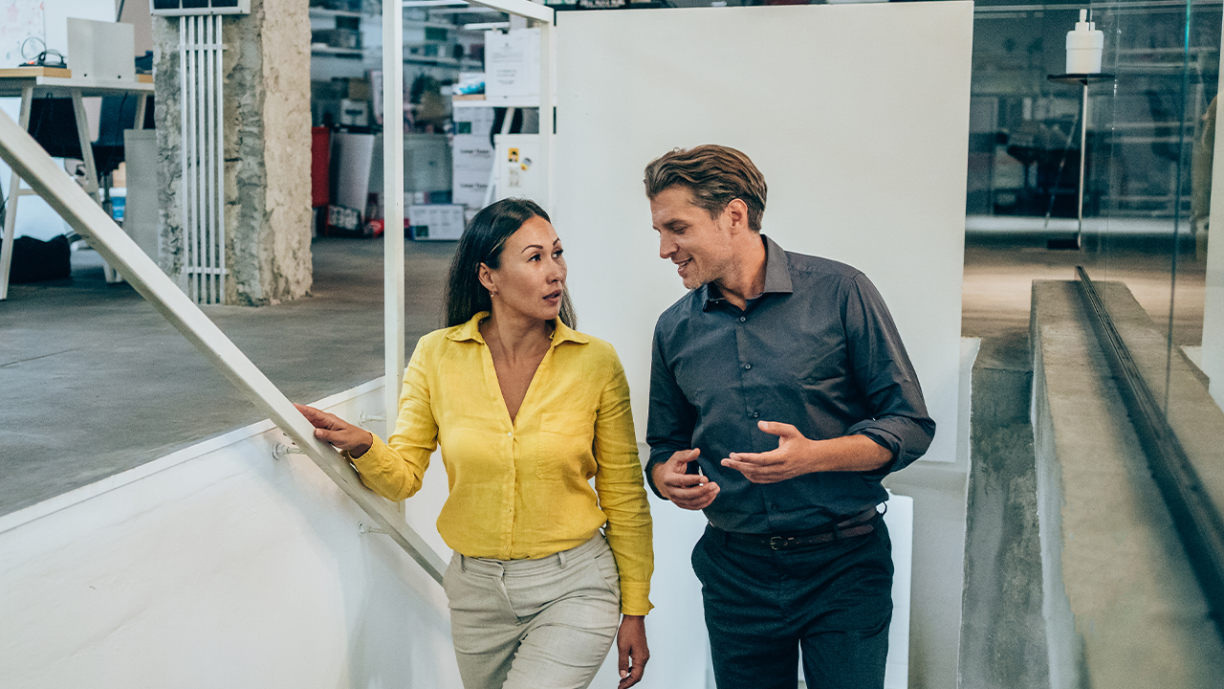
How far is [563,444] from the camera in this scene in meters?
2.19

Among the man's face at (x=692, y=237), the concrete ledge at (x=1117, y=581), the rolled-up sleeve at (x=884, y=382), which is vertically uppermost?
the man's face at (x=692, y=237)

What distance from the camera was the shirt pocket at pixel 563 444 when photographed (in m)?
2.19

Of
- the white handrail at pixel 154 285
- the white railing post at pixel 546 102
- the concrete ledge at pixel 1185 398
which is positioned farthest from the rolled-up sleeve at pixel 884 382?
the white railing post at pixel 546 102

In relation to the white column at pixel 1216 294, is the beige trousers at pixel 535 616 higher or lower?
lower

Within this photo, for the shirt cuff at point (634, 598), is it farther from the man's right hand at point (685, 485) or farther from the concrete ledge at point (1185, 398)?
the concrete ledge at point (1185, 398)

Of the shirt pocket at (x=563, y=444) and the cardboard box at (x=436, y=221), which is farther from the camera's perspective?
the cardboard box at (x=436, y=221)

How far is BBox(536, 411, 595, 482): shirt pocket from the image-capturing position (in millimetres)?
2188

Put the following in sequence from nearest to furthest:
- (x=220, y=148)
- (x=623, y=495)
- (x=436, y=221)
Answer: (x=623, y=495) → (x=220, y=148) → (x=436, y=221)

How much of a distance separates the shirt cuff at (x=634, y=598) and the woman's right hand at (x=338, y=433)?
2.11ft

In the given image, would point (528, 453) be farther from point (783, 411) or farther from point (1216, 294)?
point (1216, 294)

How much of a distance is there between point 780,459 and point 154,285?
1155mm

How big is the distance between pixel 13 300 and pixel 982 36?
1217 cm

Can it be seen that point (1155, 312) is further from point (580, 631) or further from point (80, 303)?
point (80, 303)

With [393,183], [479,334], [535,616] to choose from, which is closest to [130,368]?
[393,183]
